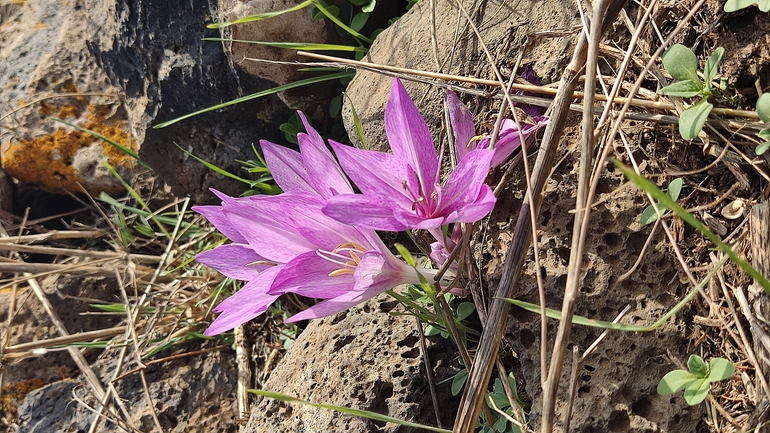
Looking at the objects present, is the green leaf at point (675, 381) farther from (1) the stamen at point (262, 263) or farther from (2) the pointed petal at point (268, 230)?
(1) the stamen at point (262, 263)

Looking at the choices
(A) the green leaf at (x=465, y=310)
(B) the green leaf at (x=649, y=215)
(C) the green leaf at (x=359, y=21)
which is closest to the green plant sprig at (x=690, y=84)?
(B) the green leaf at (x=649, y=215)

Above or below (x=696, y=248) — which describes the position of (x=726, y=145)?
above

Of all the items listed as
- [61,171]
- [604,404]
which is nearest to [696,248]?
[604,404]

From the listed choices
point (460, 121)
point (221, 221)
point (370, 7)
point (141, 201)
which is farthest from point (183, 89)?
point (460, 121)

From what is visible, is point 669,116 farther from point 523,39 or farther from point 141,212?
point 141,212

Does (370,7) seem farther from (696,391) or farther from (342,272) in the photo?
(696,391)

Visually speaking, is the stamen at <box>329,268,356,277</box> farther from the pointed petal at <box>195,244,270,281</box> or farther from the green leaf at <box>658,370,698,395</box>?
the green leaf at <box>658,370,698,395</box>
